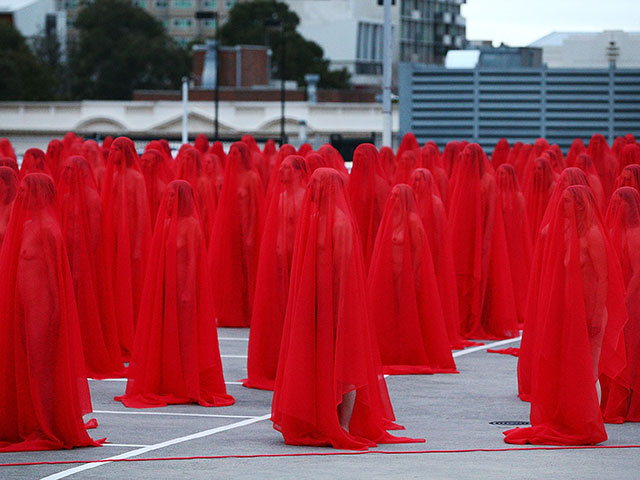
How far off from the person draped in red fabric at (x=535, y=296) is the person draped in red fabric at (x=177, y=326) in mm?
2449

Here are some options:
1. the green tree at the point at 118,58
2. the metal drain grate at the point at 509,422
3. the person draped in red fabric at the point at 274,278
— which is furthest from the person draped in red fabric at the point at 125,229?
the green tree at the point at 118,58

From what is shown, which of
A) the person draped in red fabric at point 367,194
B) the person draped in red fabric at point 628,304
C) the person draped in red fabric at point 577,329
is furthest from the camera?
the person draped in red fabric at point 367,194

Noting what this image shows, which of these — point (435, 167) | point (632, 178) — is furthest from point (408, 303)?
point (435, 167)

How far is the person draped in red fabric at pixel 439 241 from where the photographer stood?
15141 mm

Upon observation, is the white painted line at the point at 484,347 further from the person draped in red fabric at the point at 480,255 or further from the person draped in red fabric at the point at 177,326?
the person draped in red fabric at the point at 177,326

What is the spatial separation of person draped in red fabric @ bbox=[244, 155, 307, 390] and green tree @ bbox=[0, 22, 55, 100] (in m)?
73.5

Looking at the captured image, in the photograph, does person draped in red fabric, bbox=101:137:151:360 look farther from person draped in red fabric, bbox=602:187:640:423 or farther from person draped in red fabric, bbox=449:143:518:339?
person draped in red fabric, bbox=602:187:640:423

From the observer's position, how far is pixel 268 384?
12812 millimetres

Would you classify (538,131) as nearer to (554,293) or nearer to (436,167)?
(436,167)

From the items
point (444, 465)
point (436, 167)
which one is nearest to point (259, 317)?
point (444, 465)

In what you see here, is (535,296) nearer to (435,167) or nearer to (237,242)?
(237,242)

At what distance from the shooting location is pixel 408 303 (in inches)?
545

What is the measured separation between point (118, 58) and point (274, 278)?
87.0 m

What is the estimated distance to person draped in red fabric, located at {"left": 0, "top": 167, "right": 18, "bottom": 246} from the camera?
36.3 ft
